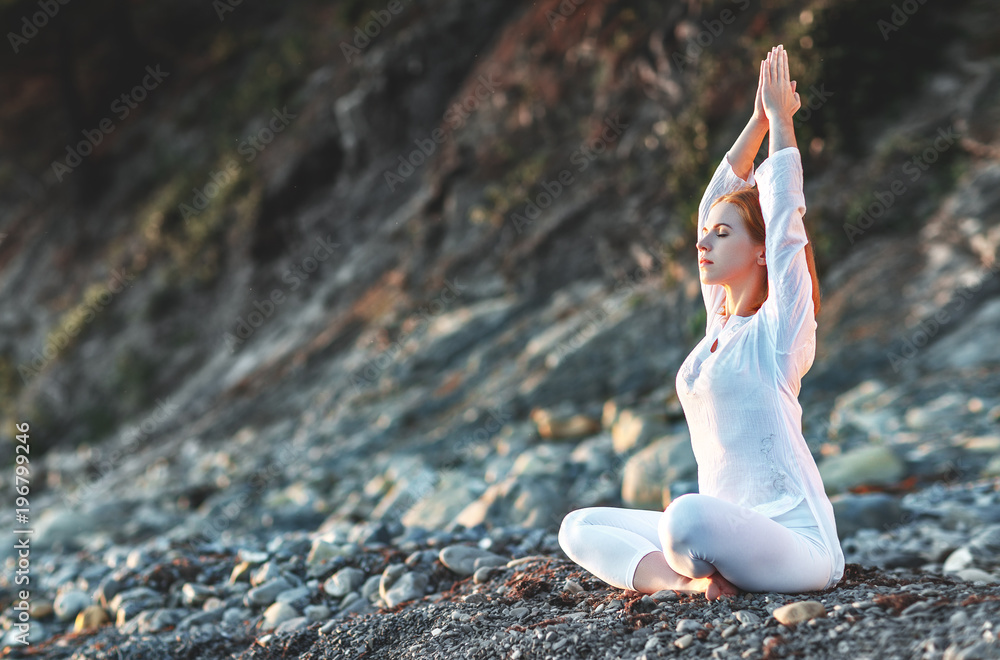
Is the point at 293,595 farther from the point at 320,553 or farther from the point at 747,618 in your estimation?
the point at 747,618

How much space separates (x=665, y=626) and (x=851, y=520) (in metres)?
2.76

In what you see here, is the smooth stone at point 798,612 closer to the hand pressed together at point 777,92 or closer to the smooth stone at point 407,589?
the hand pressed together at point 777,92

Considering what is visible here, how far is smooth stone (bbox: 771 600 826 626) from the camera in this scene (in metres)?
2.75

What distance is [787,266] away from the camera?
10.2 feet

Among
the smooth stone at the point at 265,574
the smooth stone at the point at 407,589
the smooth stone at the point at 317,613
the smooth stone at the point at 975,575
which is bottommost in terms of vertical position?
the smooth stone at the point at 975,575

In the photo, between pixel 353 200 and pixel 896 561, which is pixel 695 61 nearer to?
pixel 353 200

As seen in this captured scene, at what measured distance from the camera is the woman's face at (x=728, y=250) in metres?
3.31

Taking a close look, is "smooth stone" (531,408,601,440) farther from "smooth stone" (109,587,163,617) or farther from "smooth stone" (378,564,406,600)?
"smooth stone" (109,587,163,617)

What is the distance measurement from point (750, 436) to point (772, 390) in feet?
0.62

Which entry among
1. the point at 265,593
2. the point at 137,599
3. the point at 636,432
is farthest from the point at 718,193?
the point at 137,599

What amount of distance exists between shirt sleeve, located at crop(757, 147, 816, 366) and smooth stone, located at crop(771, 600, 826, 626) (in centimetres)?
85

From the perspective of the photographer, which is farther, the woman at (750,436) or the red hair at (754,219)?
the red hair at (754,219)

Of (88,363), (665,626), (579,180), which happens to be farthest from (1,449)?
(665,626)

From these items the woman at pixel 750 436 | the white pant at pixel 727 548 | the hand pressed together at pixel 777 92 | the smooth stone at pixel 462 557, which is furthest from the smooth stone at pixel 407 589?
the hand pressed together at pixel 777 92
